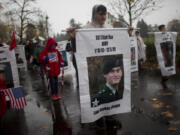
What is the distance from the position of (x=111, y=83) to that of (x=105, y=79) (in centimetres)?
15

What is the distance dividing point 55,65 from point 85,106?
8.31ft

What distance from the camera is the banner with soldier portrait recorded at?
9.23 ft

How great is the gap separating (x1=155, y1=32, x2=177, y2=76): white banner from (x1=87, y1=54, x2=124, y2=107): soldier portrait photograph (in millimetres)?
2996

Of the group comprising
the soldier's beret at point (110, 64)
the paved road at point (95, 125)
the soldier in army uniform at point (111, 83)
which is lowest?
the paved road at point (95, 125)

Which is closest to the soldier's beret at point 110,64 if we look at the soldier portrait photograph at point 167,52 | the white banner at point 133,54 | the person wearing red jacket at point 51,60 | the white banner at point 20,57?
the person wearing red jacket at point 51,60

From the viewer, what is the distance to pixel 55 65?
5082 millimetres

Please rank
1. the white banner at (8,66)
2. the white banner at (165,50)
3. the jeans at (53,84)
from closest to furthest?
the white banner at (8,66)
the jeans at (53,84)
the white banner at (165,50)

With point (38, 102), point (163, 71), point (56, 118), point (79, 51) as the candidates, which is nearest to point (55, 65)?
point (38, 102)

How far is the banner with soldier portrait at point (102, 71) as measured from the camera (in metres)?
2.81

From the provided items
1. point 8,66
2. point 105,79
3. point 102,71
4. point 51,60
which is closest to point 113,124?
point 105,79

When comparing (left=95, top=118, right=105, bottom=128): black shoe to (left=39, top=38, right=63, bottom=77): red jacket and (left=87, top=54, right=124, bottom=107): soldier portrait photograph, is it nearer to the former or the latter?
(left=87, top=54, right=124, bottom=107): soldier portrait photograph

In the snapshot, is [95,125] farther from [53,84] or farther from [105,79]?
[53,84]

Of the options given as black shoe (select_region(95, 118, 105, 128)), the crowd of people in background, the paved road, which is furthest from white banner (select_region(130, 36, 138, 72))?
black shoe (select_region(95, 118, 105, 128))

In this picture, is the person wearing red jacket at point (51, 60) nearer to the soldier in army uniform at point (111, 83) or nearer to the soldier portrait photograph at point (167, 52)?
the soldier in army uniform at point (111, 83)
